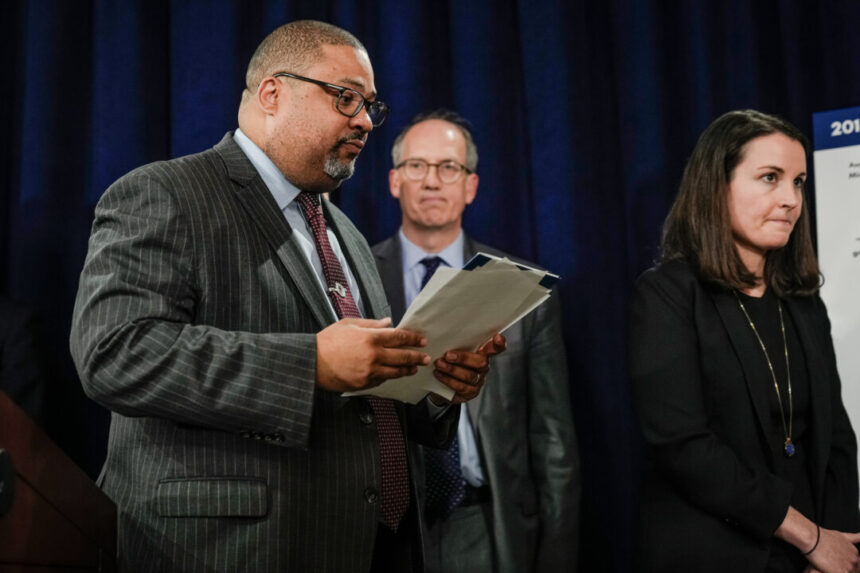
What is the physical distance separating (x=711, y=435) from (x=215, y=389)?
1.24 meters

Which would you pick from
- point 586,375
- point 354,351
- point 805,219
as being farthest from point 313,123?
point 586,375

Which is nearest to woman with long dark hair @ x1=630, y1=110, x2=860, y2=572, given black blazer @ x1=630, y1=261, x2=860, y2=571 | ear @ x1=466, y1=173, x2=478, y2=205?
black blazer @ x1=630, y1=261, x2=860, y2=571

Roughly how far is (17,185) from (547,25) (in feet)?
6.39

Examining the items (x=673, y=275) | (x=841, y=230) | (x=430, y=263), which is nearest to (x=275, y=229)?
(x=673, y=275)

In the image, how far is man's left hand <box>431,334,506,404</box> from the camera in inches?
65.0

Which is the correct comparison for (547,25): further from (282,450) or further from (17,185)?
(282,450)

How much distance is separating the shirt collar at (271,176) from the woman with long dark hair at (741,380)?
3.22 feet

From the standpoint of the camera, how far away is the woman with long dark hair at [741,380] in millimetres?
2135

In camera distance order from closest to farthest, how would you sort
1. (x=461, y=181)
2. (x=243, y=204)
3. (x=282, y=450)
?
(x=282, y=450), (x=243, y=204), (x=461, y=181)

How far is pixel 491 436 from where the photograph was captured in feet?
8.95

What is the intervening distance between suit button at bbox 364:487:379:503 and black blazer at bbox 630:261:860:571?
0.87 meters

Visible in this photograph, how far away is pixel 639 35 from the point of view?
335 centimetres

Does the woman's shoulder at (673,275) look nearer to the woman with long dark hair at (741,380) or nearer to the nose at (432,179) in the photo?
the woman with long dark hair at (741,380)

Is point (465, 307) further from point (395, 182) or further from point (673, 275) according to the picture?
point (395, 182)
